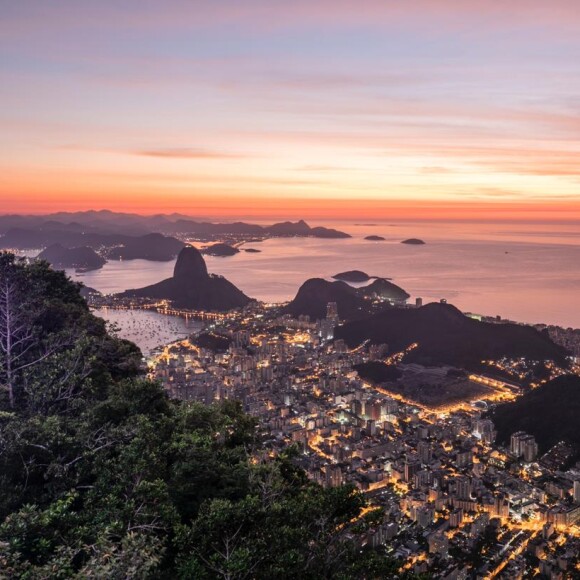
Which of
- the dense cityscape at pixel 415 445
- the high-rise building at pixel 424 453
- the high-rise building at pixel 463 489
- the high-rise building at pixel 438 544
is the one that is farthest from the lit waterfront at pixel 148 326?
the high-rise building at pixel 438 544

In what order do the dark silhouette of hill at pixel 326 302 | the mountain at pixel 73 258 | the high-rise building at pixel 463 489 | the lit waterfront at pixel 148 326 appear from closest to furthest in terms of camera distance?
the high-rise building at pixel 463 489
the lit waterfront at pixel 148 326
the dark silhouette of hill at pixel 326 302
the mountain at pixel 73 258

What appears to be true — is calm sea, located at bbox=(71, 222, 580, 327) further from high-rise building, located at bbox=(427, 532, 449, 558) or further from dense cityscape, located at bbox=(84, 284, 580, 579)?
high-rise building, located at bbox=(427, 532, 449, 558)

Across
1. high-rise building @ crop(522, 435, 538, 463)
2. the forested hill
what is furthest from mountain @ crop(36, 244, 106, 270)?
the forested hill

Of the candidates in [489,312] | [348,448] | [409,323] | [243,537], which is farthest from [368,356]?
[243,537]

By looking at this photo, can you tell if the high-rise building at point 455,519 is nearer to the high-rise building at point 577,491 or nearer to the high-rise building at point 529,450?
the high-rise building at point 577,491

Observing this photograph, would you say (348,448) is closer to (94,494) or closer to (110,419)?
(110,419)

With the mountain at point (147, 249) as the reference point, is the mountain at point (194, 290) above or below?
below
